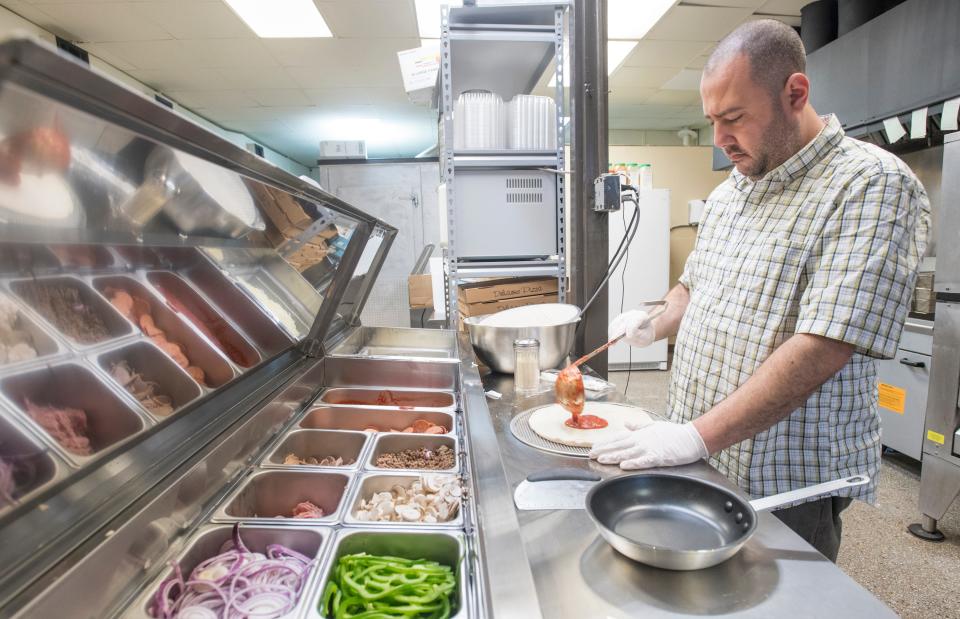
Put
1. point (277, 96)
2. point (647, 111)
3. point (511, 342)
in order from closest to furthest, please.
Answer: point (511, 342) → point (277, 96) → point (647, 111)

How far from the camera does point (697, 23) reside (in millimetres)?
4711

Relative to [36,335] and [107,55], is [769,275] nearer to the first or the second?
[36,335]

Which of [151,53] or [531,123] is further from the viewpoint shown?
[151,53]

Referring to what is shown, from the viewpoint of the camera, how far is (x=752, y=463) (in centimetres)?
144

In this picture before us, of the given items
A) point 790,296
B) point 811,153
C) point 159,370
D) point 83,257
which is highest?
point 811,153

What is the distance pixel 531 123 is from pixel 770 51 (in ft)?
3.80

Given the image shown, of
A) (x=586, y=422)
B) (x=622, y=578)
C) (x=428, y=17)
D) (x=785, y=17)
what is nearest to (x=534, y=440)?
(x=586, y=422)

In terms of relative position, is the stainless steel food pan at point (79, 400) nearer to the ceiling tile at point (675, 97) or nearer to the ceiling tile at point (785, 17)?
the ceiling tile at point (785, 17)

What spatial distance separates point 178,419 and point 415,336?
160 cm

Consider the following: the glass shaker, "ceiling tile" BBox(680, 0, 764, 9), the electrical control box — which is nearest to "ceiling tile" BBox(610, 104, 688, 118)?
"ceiling tile" BBox(680, 0, 764, 9)

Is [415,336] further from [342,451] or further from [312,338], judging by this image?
[342,451]

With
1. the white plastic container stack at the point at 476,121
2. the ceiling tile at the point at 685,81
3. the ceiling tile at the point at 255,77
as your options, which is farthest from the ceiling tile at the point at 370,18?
the ceiling tile at the point at 685,81

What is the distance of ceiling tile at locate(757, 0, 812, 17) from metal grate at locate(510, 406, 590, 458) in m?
4.70

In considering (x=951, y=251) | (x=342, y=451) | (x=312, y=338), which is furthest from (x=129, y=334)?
(x=951, y=251)
